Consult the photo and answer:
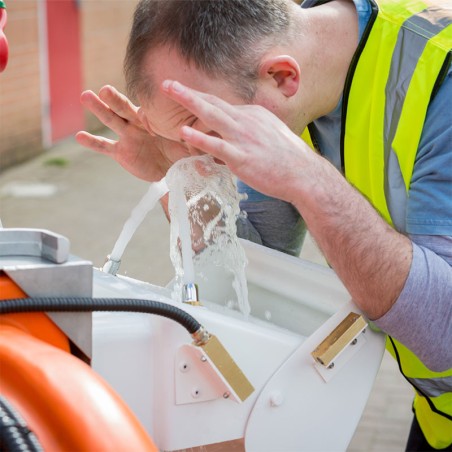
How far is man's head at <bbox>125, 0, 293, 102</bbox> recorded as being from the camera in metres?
1.33

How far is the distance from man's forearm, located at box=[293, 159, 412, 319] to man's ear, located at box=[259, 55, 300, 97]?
21cm

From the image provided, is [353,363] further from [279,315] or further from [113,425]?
[113,425]

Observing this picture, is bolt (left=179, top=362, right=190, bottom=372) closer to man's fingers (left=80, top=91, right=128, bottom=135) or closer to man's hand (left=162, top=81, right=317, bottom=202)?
man's hand (left=162, top=81, right=317, bottom=202)

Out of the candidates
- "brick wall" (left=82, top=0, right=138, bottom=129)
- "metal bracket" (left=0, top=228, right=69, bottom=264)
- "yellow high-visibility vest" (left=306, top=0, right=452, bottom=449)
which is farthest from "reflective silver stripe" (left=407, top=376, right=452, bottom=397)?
"brick wall" (left=82, top=0, right=138, bottom=129)

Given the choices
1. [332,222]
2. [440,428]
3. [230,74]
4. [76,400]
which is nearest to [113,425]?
[76,400]

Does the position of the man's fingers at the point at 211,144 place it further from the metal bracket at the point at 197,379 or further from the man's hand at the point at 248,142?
the metal bracket at the point at 197,379

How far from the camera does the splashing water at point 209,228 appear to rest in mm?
1404

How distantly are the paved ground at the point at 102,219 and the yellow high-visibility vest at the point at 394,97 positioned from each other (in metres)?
1.31

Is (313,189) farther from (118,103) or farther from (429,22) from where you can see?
(118,103)

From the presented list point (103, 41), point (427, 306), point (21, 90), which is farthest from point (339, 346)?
point (103, 41)

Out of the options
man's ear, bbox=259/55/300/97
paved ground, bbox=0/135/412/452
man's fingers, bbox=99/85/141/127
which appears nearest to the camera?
man's ear, bbox=259/55/300/97

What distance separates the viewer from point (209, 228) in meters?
1.56

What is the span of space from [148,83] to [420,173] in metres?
0.44

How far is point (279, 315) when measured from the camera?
146 centimetres
